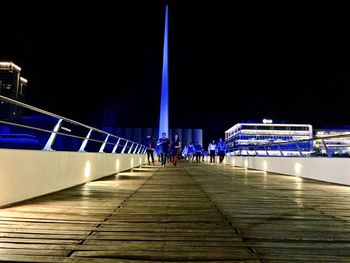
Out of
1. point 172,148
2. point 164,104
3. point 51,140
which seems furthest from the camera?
point 164,104

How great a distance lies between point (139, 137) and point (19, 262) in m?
98.7

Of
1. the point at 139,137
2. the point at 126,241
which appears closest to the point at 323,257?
the point at 126,241

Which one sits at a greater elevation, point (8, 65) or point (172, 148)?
point (8, 65)

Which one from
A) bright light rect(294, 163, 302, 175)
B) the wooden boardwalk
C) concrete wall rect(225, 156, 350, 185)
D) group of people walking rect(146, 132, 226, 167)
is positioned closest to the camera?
the wooden boardwalk

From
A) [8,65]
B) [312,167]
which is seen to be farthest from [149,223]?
[8,65]

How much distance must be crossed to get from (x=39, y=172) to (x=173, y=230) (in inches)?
134

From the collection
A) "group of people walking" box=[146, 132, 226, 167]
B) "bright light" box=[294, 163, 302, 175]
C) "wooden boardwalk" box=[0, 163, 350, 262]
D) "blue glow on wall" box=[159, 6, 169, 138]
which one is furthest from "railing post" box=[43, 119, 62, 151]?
"blue glow on wall" box=[159, 6, 169, 138]

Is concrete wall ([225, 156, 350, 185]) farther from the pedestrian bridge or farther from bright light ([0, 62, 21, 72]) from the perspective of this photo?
bright light ([0, 62, 21, 72])

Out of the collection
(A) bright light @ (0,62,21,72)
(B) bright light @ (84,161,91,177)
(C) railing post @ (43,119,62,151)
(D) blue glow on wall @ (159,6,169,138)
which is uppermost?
(A) bright light @ (0,62,21,72)

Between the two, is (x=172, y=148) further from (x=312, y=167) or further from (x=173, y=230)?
(x=173, y=230)

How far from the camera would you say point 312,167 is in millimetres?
11227

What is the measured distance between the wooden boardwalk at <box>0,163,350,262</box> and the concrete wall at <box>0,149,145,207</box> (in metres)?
0.24

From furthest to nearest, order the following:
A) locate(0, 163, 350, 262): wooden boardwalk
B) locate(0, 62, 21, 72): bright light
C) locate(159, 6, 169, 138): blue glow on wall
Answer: locate(0, 62, 21, 72): bright light < locate(159, 6, 169, 138): blue glow on wall < locate(0, 163, 350, 262): wooden boardwalk

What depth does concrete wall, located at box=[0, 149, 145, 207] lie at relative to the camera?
4.89 metres
